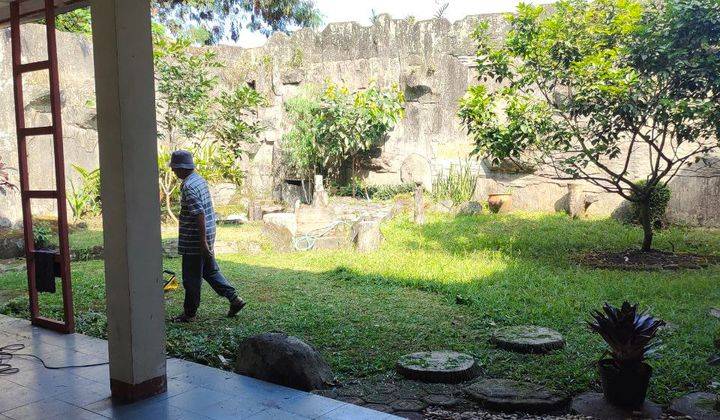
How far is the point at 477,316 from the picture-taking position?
5.93 m

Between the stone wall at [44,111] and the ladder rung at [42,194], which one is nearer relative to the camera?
the ladder rung at [42,194]

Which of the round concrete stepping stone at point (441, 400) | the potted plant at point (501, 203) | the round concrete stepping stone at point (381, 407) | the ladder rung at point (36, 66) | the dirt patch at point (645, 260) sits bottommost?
the round concrete stepping stone at point (441, 400)

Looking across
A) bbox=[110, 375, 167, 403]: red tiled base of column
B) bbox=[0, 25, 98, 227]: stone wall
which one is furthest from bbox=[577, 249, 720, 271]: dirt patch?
bbox=[0, 25, 98, 227]: stone wall

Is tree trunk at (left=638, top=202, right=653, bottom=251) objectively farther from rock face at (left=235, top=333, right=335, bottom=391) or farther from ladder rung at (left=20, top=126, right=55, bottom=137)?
ladder rung at (left=20, top=126, right=55, bottom=137)

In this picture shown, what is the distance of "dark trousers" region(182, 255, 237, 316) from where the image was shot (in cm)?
575

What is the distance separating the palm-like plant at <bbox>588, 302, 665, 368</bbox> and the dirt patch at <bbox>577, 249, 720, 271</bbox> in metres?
4.36

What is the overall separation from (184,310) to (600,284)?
14.9ft

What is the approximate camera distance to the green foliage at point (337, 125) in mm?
13609

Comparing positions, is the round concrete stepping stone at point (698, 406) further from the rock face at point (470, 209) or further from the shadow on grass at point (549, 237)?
the rock face at point (470, 209)

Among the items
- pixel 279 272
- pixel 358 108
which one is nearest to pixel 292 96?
pixel 358 108

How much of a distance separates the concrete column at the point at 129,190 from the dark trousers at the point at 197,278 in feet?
6.71

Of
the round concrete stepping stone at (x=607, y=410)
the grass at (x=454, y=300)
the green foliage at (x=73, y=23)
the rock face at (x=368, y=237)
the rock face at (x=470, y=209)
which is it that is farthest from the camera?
the green foliage at (x=73, y=23)

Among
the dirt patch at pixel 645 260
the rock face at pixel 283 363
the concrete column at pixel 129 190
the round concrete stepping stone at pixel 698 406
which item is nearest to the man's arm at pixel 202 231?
the rock face at pixel 283 363

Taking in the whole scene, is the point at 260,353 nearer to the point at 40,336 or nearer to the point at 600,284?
the point at 40,336
